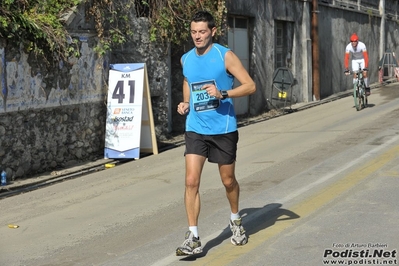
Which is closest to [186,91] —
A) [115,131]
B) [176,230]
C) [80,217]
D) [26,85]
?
[176,230]

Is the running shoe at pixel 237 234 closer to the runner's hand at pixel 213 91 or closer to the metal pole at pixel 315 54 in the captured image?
the runner's hand at pixel 213 91

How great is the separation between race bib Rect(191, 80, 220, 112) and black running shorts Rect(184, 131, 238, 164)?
26 cm

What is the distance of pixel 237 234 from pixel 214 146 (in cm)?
86

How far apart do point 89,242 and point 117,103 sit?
6288 millimetres

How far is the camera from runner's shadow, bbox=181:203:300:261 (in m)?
7.24

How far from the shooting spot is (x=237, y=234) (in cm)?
697

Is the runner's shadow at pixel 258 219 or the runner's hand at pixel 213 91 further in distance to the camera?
the runner's shadow at pixel 258 219

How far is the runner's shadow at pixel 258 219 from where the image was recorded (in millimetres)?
7238

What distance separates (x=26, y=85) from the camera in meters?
11.9

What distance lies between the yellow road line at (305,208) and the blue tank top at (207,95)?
1082 millimetres

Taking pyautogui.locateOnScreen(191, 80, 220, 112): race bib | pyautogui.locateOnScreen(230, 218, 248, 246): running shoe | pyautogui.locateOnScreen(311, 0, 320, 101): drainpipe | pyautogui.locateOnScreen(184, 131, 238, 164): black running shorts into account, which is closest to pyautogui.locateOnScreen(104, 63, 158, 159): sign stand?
pyautogui.locateOnScreen(230, 218, 248, 246): running shoe

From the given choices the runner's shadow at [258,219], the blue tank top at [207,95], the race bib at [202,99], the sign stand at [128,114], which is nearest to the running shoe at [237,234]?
the runner's shadow at [258,219]

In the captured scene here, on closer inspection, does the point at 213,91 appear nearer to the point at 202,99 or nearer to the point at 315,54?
the point at 202,99

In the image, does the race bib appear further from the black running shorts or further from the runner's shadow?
the runner's shadow
